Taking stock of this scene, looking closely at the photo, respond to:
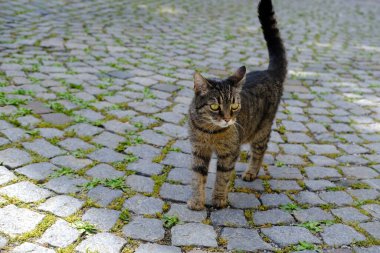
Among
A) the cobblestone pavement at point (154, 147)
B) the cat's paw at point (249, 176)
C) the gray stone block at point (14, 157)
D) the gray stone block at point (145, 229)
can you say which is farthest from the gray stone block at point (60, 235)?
the cat's paw at point (249, 176)

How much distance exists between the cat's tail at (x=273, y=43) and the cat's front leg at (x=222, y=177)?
1.22 m

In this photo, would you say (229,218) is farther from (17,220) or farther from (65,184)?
(17,220)

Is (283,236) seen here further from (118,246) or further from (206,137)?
(118,246)

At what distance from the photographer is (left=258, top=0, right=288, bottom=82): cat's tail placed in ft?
13.7

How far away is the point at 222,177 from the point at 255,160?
68 cm

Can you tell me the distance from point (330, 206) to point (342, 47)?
6.35 meters

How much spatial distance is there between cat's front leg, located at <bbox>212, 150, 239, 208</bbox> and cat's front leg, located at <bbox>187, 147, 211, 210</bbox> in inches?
4.4

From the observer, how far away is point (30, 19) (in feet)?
Answer: 28.5

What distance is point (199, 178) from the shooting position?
11.6 ft

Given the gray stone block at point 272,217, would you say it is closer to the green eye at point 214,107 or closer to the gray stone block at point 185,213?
the gray stone block at point 185,213

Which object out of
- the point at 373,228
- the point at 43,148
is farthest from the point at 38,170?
the point at 373,228

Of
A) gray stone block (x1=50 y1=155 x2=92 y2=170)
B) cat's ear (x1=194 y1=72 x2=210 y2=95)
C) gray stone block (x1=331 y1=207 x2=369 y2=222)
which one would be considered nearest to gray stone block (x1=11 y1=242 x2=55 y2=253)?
gray stone block (x1=50 y1=155 x2=92 y2=170)

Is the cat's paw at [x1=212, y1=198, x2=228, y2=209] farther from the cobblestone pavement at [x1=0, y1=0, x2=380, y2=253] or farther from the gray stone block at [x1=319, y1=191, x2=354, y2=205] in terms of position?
the gray stone block at [x1=319, y1=191, x2=354, y2=205]

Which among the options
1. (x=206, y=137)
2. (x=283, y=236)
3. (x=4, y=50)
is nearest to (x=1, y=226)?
(x=206, y=137)
